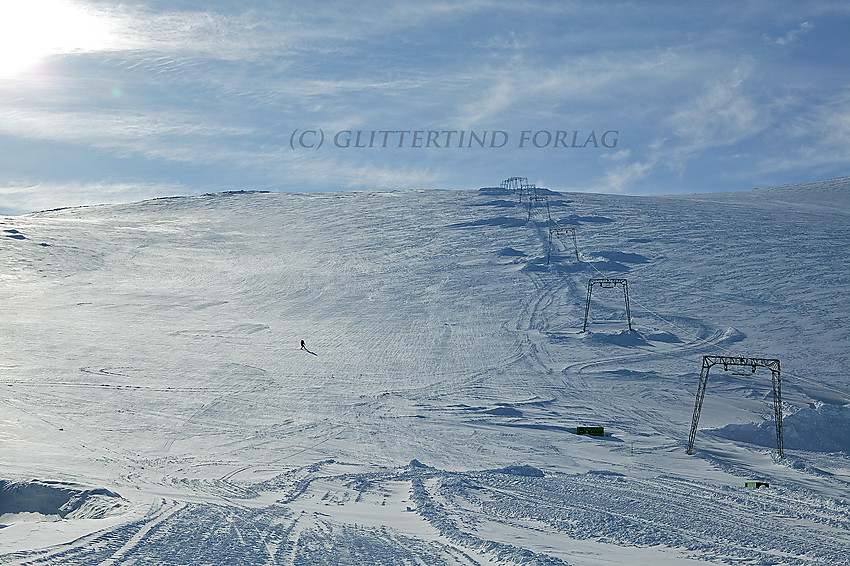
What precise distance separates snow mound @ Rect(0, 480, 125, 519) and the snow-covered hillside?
0.05 meters

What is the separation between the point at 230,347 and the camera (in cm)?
2514

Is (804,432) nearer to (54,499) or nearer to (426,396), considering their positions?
(426,396)

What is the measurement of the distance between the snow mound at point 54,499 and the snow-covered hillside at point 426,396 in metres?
0.05

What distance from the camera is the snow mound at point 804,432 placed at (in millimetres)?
17703

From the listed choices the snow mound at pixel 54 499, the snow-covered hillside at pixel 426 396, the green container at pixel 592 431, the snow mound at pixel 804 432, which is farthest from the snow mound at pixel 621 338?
the snow mound at pixel 54 499

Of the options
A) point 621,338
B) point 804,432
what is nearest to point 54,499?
point 804,432

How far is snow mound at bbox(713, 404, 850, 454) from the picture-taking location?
697 inches

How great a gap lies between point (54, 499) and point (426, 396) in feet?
33.8

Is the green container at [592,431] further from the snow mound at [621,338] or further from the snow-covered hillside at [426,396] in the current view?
the snow mound at [621,338]

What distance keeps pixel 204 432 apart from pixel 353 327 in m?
11.8

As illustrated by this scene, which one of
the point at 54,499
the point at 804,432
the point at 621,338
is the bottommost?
the point at 54,499

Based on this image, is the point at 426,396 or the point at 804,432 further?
the point at 426,396

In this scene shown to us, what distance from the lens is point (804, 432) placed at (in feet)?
59.5

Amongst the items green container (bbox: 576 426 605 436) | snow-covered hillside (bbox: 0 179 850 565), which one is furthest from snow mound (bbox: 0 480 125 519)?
green container (bbox: 576 426 605 436)
